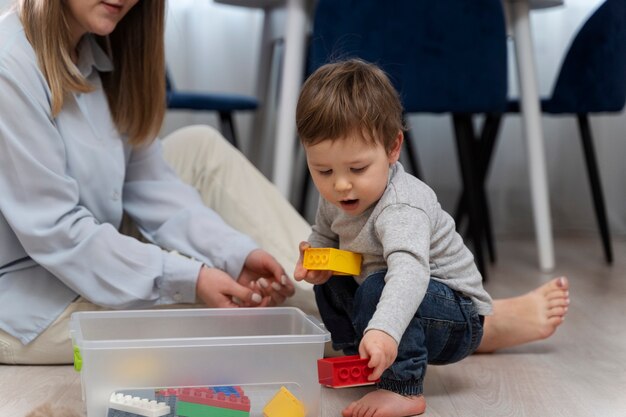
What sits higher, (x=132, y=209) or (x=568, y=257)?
(x=132, y=209)

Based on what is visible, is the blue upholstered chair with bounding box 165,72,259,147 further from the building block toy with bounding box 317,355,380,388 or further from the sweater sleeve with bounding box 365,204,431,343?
the building block toy with bounding box 317,355,380,388

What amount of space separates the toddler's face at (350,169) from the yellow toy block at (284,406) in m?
0.24

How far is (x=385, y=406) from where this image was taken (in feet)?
3.54

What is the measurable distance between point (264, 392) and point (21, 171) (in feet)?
1.53

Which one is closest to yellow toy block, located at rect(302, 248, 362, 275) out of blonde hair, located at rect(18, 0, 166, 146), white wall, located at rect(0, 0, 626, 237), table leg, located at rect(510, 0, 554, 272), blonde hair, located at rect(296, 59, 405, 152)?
blonde hair, located at rect(296, 59, 405, 152)

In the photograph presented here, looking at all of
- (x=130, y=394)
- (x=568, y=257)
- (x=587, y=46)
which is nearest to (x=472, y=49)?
(x=587, y=46)

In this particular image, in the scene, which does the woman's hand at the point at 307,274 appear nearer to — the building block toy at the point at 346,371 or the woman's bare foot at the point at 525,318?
A: the building block toy at the point at 346,371

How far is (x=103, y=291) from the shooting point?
128 centimetres

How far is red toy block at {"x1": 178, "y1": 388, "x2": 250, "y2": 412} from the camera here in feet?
3.31

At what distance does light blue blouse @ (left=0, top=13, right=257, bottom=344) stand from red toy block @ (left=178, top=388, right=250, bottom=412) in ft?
0.98

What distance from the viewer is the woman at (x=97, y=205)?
4.06 ft

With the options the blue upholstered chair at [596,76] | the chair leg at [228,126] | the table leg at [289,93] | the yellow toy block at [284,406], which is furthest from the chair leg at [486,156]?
the yellow toy block at [284,406]

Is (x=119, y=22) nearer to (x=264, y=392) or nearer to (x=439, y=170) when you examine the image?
(x=264, y=392)

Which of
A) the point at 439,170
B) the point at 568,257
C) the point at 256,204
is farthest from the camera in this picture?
the point at 439,170
